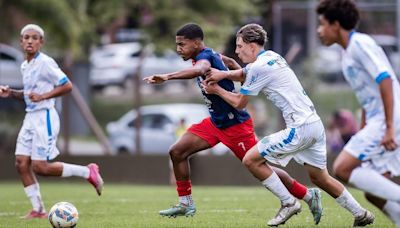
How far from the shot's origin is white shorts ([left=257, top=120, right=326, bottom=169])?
371 inches

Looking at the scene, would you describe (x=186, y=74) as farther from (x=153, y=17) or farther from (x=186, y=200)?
(x=153, y=17)

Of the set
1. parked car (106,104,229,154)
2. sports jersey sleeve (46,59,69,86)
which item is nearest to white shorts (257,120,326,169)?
sports jersey sleeve (46,59,69,86)

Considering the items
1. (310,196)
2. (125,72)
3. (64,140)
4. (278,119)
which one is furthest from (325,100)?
(310,196)

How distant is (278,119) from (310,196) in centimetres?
1152

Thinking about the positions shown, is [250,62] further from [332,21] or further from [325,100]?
[325,100]

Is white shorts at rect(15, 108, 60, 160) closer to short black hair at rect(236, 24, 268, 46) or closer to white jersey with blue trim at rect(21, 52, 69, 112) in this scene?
white jersey with blue trim at rect(21, 52, 69, 112)

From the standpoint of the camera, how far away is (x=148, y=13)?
31.4 metres

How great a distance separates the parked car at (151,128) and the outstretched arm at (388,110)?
1504cm

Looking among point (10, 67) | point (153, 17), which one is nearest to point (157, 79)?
point (10, 67)

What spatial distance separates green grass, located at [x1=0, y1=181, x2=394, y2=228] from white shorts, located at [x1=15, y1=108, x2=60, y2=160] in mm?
860

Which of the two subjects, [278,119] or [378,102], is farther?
[278,119]

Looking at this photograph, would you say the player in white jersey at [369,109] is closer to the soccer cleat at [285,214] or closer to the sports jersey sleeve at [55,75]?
the soccer cleat at [285,214]

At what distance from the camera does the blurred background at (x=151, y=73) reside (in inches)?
876

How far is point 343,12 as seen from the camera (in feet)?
25.9
